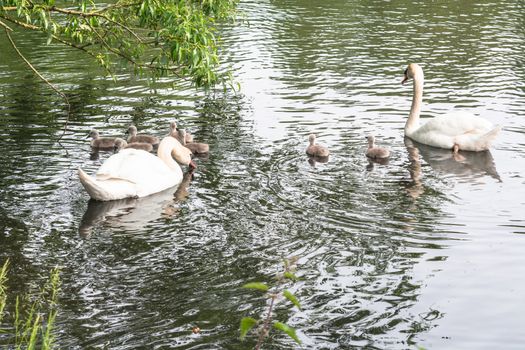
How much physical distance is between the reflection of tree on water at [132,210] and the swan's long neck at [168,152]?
537 mm

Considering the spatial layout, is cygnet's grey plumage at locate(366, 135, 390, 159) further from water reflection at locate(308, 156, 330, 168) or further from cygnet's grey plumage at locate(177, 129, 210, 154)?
cygnet's grey plumage at locate(177, 129, 210, 154)

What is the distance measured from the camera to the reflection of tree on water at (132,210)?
13.2 metres

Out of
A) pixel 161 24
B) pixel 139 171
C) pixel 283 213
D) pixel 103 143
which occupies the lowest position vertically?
pixel 103 143

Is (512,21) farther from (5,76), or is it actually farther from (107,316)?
(107,316)

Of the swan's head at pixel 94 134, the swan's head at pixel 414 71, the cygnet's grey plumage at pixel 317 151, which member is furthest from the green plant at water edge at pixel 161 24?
the swan's head at pixel 414 71

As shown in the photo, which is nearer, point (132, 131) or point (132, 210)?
point (132, 210)

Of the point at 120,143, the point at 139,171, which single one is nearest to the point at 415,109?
the point at 120,143

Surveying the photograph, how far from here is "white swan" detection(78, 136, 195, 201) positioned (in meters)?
14.0

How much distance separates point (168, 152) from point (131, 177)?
1.40 m

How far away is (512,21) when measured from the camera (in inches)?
1185

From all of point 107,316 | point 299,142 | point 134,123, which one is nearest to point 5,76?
point 134,123

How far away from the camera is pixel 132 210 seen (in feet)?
45.5

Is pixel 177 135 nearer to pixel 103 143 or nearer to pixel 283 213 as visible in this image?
pixel 103 143

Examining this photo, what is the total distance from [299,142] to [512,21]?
50.0 ft
